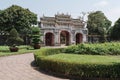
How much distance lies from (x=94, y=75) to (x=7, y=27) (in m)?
31.7

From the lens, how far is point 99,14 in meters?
58.0

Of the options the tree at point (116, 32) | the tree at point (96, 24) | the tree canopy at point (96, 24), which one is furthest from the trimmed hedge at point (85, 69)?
the tree canopy at point (96, 24)

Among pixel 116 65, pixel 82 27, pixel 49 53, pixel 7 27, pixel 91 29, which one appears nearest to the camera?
pixel 116 65

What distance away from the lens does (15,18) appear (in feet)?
132

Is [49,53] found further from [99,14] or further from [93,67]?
[99,14]

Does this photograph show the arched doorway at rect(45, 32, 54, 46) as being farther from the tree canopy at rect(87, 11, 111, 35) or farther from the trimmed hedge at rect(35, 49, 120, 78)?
the trimmed hedge at rect(35, 49, 120, 78)

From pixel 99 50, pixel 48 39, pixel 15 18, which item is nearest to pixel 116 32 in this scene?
pixel 48 39

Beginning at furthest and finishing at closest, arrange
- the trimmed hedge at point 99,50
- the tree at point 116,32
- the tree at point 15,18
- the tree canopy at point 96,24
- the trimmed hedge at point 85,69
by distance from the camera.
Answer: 1. the tree canopy at point 96,24
2. the tree at point 116,32
3. the tree at point 15,18
4. the trimmed hedge at point 99,50
5. the trimmed hedge at point 85,69

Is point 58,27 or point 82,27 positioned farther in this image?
point 82,27

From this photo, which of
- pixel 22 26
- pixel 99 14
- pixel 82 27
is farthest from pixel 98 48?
pixel 99 14

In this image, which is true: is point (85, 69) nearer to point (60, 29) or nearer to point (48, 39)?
point (60, 29)

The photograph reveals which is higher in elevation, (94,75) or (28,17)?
(28,17)

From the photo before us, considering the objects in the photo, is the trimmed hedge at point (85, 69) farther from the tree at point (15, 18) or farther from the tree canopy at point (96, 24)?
the tree canopy at point (96, 24)

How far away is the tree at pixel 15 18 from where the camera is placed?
129ft
